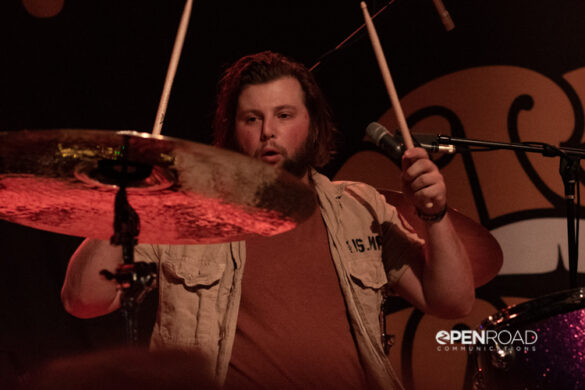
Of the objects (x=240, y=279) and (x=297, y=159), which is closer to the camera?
(x=240, y=279)

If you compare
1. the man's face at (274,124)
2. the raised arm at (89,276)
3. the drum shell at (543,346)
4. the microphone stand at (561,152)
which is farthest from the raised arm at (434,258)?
the raised arm at (89,276)

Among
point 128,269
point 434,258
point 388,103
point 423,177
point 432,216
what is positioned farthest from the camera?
point 388,103

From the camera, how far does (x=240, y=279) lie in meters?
1.24

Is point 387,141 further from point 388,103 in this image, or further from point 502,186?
point 388,103

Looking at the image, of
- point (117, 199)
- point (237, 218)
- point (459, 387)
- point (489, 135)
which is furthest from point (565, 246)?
point (117, 199)

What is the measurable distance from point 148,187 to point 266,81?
0.69 m

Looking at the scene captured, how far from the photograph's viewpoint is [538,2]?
2.04 m

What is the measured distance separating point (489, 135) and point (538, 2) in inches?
20.7

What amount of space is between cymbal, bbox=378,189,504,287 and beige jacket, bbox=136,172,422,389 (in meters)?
0.07

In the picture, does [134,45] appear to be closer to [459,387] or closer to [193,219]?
[193,219]

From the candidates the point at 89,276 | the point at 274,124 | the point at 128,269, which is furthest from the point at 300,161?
the point at 128,269

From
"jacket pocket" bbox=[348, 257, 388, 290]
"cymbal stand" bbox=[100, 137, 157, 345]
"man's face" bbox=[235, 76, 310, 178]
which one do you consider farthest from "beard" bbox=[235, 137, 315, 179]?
"cymbal stand" bbox=[100, 137, 157, 345]

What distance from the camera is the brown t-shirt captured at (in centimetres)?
115

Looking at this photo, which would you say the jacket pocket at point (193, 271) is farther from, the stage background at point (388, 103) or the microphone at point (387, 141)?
the stage background at point (388, 103)
